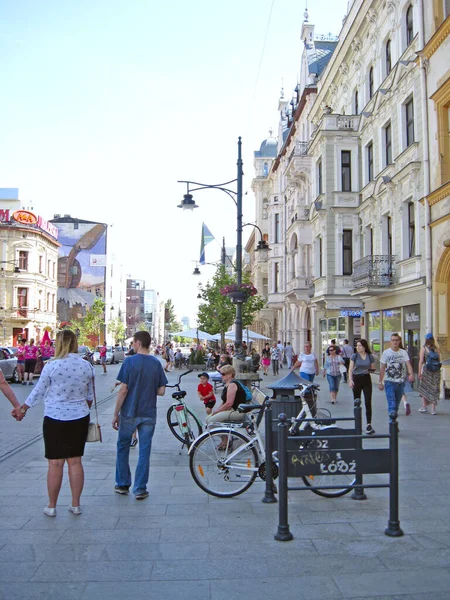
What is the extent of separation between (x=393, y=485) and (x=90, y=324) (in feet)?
254

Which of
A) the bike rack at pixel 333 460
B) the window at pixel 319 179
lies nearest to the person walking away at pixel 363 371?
the bike rack at pixel 333 460

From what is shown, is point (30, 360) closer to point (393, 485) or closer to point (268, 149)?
point (393, 485)

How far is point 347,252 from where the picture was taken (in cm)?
2825

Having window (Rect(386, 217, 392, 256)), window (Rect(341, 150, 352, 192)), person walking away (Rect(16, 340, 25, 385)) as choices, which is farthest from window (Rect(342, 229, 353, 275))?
person walking away (Rect(16, 340, 25, 385))

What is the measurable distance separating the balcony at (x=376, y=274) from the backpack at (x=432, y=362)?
Answer: 8.54 metres

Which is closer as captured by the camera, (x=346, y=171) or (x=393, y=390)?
(x=393, y=390)

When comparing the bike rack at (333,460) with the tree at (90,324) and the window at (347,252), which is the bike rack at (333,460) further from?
the tree at (90,324)

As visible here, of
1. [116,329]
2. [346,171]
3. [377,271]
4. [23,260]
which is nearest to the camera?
[377,271]

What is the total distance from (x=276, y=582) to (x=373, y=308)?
21.4 m

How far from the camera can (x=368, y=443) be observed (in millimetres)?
9398

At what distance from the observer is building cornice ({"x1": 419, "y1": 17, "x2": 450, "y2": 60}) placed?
16.6 m

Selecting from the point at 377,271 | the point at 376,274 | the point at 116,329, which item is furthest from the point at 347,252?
the point at 116,329

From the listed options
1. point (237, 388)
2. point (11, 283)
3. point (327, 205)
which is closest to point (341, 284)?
point (327, 205)

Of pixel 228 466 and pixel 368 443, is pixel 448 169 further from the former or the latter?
pixel 228 466
